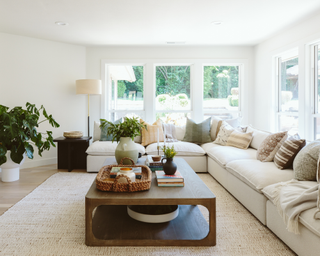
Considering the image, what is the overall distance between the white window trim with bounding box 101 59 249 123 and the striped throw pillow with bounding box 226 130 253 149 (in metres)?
1.37

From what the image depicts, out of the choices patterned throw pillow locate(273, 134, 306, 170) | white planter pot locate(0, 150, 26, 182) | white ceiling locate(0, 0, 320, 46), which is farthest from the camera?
white planter pot locate(0, 150, 26, 182)

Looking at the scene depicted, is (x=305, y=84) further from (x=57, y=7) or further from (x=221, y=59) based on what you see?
(x=57, y=7)

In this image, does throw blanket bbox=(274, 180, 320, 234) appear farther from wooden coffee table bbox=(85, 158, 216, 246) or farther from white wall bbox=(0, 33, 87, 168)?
white wall bbox=(0, 33, 87, 168)

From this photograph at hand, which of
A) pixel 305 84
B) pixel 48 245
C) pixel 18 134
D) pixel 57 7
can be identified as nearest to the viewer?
pixel 48 245

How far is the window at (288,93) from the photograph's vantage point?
4410 mm

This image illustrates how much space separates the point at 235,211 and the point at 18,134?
2.98 meters

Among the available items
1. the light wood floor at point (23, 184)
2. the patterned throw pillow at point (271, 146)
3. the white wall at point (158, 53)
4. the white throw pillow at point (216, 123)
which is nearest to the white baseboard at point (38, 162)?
the light wood floor at point (23, 184)

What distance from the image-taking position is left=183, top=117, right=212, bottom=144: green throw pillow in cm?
496

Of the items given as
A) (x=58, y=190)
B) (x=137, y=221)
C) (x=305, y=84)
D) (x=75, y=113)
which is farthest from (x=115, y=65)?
(x=137, y=221)

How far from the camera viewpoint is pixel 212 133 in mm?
5055

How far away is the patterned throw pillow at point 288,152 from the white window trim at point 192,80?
9.53 ft

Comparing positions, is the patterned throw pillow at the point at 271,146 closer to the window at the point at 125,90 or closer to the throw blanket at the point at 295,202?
the throw blanket at the point at 295,202

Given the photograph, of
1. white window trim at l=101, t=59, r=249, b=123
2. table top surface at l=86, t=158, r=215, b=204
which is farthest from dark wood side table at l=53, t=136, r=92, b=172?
table top surface at l=86, t=158, r=215, b=204

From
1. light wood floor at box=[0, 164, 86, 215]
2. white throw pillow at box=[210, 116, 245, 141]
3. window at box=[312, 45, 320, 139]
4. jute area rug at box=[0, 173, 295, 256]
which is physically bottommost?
jute area rug at box=[0, 173, 295, 256]
